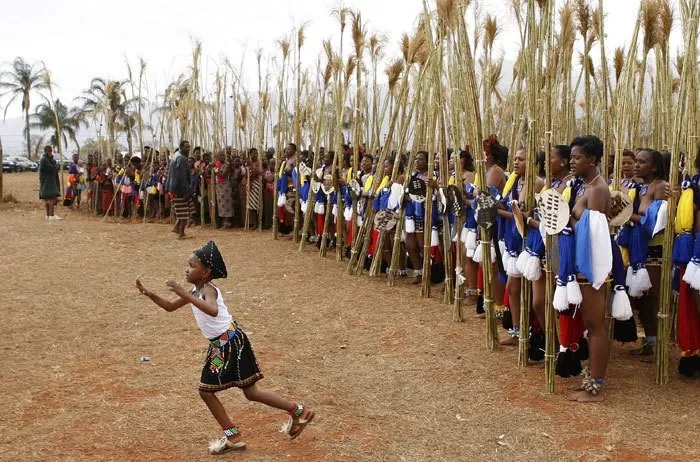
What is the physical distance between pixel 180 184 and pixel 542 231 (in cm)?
768

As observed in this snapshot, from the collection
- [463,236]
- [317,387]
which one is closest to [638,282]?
[463,236]

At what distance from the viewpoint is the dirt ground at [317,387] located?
361 cm

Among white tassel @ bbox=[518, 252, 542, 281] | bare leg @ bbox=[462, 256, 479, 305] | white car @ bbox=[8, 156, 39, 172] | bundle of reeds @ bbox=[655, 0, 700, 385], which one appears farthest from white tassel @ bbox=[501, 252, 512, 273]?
white car @ bbox=[8, 156, 39, 172]

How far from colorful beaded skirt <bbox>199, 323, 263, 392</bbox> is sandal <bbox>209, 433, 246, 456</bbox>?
0.89 feet

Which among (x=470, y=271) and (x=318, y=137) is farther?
(x=318, y=137)

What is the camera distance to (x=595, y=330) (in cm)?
413

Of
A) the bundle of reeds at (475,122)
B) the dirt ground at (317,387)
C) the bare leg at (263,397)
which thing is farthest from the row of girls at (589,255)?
the bare leg at (263,397)

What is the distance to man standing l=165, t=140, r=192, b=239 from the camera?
425 inches

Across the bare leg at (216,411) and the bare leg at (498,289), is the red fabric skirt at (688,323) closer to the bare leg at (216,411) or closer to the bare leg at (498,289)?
the bare leg at (498,289)

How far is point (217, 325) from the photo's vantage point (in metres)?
3.52

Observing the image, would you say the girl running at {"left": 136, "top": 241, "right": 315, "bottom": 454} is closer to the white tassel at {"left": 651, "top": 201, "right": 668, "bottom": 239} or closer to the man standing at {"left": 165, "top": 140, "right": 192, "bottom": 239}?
the white tassel at {"left": 651, "top": 201, "right": 668, "bottom": 239}

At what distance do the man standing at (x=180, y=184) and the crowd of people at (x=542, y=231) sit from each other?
1883 mm

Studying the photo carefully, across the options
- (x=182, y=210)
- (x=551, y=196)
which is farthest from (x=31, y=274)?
(x=551, y=196)

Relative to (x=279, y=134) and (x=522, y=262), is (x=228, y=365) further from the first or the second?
(x=279, y=134)
